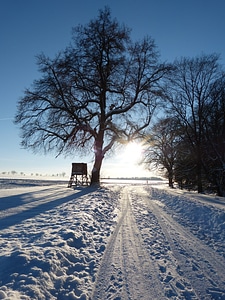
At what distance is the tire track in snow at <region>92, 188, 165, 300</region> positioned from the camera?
3.58 metres

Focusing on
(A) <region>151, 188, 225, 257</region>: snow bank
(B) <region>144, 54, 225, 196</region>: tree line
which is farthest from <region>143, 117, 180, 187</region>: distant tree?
(A) <region>151, 188, 225, 257</region>: snow bank

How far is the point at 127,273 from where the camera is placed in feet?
14.0

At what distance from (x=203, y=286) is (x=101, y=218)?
5380mm

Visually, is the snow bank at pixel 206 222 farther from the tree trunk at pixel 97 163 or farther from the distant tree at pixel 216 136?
the tree trunk at pixel 97 163

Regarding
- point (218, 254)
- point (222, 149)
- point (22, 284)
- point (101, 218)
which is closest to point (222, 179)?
point (222, 149)

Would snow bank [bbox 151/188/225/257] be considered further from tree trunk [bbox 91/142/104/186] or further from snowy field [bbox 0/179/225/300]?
tree trunk [bbox 91/142/104/186]

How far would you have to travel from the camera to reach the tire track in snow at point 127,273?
3584 millimetres

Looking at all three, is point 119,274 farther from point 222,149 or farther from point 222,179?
point 222,179

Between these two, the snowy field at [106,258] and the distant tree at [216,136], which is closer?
the snowy field at [106,258]

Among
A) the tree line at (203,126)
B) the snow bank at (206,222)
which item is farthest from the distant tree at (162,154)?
the snow bank at (206,222)

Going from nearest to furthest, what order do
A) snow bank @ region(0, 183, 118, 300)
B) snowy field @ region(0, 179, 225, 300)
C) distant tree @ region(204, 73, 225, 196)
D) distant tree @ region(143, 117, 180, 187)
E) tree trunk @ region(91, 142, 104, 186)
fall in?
snow bank @ region(0, 183, 118, 300)
snowy field @ region(0, 179, 225, 300)
distant tree @ region(204, 73, 225, 196)
tree trunk @ region(91, 142, 104, 186)
distant tree @ region(143, 117, 180, 187)

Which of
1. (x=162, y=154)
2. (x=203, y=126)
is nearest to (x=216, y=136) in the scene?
(x=203, y=126)

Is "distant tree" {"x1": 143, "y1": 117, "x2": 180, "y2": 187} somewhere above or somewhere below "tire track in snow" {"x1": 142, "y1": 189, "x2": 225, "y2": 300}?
above

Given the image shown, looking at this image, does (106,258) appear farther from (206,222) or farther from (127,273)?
(206,222)
